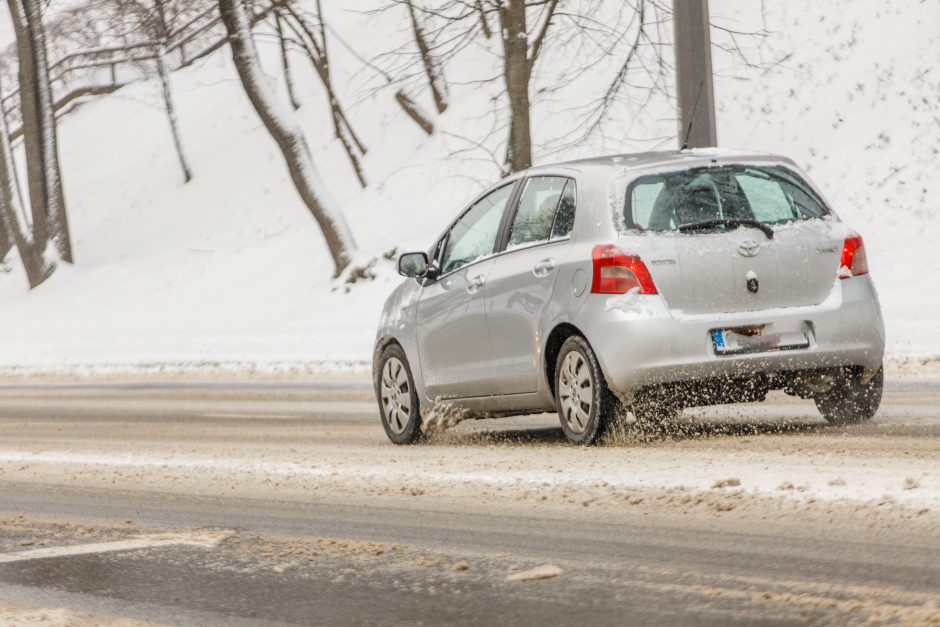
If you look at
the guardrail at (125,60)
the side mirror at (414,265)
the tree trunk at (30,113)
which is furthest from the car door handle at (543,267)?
the tree trunk at (30,113)

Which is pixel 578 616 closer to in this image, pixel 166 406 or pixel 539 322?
pixel 539 322

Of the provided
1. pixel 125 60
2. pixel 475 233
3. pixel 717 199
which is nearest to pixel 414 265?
pixel 475 233

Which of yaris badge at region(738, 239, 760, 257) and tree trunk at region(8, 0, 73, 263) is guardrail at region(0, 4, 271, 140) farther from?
yaris badge at region(738, 239, 760, 257)

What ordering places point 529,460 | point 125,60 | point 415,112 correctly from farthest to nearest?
point 125,60, point 415,112, point 529,460

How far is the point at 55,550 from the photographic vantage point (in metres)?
6.62

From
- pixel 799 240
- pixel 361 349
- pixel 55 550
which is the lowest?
pixel 361 349

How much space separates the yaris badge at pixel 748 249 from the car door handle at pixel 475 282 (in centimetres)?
181

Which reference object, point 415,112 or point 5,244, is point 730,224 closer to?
point 415,112

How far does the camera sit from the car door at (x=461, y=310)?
32.2 feet

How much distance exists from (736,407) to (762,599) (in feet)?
21.8

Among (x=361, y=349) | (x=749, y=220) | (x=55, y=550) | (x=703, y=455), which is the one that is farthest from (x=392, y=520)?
(x=361, y=349)

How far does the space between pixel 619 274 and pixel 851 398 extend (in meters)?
1.76

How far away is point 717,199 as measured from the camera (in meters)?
8.87

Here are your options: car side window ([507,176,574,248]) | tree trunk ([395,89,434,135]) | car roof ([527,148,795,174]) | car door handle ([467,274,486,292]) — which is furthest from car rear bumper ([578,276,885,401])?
tree trunk ([395,89,434,135])
